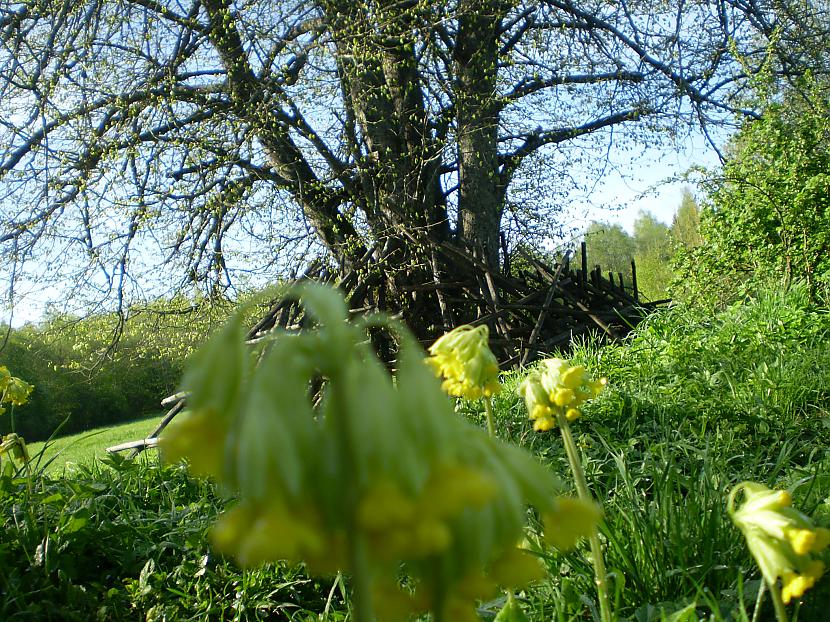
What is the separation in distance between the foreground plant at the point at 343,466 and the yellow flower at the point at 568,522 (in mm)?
125

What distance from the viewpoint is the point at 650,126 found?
9328 millimetres

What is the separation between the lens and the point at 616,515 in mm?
2203

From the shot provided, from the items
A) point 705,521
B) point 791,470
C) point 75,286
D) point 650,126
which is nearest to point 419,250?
point 650,126

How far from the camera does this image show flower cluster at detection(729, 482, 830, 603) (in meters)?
1.04

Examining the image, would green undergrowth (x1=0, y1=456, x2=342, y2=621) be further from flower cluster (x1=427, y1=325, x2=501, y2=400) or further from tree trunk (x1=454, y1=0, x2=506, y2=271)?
tree trunk (x1=454, y1=0, x2=506, y2=271)

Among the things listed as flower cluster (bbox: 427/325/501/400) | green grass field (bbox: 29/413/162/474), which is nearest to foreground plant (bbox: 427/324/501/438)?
flower cluster (bbox: 427/325/501/400)

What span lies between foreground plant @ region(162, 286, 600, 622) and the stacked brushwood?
630cm

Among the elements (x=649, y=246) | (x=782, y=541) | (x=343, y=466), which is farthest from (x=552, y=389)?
(x=649, y=246)

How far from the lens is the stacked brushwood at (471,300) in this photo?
→ 23.6 feet

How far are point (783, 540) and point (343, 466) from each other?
0.91m

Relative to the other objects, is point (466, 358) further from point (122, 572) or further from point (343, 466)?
point (122, 572)

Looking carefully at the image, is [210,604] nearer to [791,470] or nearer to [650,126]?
[791,470]

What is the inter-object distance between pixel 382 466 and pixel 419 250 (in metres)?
7.46

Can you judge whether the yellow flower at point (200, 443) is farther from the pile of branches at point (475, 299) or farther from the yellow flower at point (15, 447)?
the pile of branches at point (475, 299)
